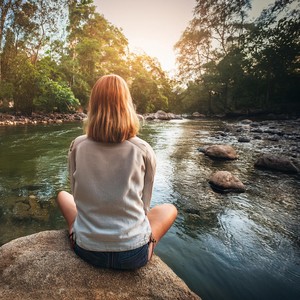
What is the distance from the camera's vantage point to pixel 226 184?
4.18 metres

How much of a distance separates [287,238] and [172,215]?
180cm

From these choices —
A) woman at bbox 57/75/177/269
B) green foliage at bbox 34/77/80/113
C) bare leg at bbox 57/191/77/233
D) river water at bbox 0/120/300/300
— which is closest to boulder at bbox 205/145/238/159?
river water at bbox 0/120/300/300

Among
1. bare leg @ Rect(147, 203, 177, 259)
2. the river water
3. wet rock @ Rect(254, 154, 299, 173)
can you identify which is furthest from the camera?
wet rock @ Rect(254, 154, 299, 173)

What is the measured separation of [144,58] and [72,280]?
45062 mm

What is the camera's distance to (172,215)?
1.92 m

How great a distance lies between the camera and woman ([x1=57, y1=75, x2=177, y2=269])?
134 centimetres

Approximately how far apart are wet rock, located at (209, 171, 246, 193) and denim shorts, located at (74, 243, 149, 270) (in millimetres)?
2999

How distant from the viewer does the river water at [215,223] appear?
2.09 meters

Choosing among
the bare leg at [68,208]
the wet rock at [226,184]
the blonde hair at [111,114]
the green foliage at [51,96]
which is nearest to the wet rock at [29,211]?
the bare leg at [68,208]

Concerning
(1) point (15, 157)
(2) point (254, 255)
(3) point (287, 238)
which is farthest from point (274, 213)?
(1) point (15, 157)

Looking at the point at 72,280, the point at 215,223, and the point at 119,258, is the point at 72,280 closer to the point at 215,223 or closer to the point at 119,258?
the point at 119,258

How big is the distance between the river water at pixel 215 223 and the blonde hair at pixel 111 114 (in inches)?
64.0

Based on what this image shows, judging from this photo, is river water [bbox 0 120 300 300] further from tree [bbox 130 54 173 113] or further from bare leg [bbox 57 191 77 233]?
tree [bbox 130 54 173 113]

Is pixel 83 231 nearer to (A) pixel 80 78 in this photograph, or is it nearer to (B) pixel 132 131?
(B) pixel 132 131
